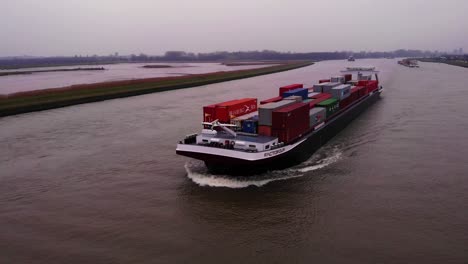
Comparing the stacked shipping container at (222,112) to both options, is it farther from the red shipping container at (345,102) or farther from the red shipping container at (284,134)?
the red shipping container at (345,102)

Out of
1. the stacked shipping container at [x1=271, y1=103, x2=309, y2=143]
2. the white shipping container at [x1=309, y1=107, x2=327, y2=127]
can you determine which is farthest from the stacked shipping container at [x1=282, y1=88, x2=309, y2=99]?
the stacked shipping container at [x1=271, y1=103, x2=309, y2=143]

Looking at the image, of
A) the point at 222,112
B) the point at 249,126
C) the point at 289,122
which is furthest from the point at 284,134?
the point at 222,112

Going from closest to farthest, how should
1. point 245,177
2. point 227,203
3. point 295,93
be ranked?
point 227,203 < point 245,177 < point 295,93

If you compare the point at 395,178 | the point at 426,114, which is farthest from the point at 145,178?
the point at 426,114

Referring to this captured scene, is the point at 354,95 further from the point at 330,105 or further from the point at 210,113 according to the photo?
the point at 210,113

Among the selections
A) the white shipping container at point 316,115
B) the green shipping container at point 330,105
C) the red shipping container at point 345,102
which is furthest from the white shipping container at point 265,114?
the red shipping container at point 345,102

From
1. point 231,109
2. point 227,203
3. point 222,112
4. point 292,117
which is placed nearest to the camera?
point 227,203

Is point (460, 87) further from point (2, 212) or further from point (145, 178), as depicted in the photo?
point (2, 212)
